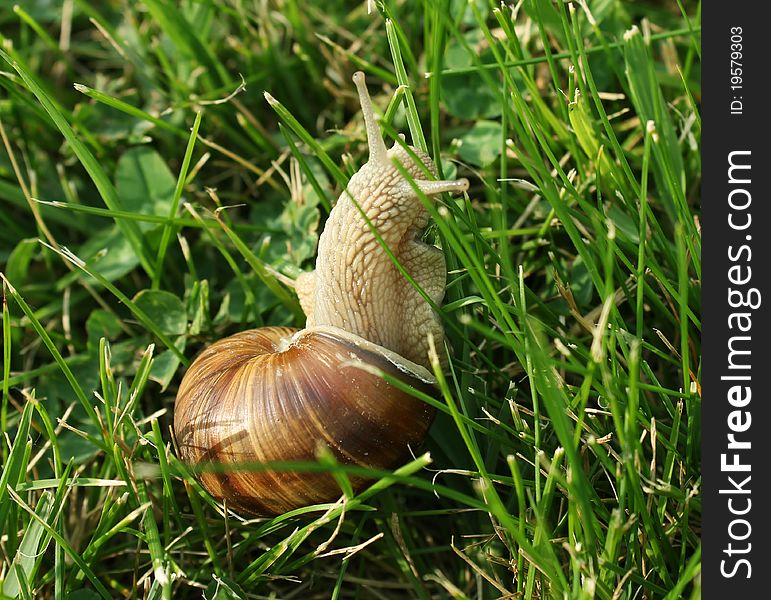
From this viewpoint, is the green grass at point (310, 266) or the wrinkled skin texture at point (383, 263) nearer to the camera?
the green grass at point (310, 266)

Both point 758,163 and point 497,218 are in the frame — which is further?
point 497,218

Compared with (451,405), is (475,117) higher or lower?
higher

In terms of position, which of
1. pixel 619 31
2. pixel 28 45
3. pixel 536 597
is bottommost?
pixel 536 597

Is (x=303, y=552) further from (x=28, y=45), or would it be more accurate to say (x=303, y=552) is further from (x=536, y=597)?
(x=28, y=45)

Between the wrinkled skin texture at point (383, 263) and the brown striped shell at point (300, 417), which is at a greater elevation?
the wrinkled skin texture at point (383, 263)

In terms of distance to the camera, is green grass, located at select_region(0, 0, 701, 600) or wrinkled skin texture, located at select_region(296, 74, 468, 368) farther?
wrinkled skin texture, located at select_region(296, 74, 468, 368)

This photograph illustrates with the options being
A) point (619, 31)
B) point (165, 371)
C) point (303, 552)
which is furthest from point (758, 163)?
point (165, 371)

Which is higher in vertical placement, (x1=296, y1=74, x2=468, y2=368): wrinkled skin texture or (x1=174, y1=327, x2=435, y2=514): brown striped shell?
(x1=296, y1=74, x2=468, y2=368): wrinkled skin texture
